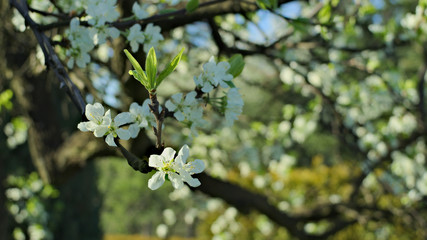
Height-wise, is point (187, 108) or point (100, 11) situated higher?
point (100, 11)

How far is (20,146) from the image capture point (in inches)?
294

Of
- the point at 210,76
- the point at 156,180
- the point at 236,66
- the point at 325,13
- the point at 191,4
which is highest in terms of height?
the point at 325,13

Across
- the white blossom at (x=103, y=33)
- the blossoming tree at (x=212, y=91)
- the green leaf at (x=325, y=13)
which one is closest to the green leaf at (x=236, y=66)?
the blossoming tree at (x=212, y=91)

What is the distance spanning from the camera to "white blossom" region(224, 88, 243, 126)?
118 cm

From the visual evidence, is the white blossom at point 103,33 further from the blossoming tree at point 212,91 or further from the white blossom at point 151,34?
the white blossom at point 151,34


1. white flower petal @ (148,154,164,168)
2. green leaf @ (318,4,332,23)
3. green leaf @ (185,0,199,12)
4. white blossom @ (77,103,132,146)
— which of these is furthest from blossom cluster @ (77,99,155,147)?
green leaf @ (318,4,332,23)

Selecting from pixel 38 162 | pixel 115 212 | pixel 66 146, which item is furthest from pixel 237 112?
pixel 115 212

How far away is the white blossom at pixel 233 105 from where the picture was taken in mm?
1177

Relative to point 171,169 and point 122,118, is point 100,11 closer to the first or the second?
point 122,118

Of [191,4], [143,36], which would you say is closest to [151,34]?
[143,36]

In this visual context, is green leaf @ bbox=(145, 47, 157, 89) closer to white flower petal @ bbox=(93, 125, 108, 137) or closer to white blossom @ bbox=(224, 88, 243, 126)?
white flower petal @ bbox=(93, 125, 108, 137)

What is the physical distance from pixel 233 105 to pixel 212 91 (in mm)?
1812

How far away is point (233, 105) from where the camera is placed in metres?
Answer: 1.19

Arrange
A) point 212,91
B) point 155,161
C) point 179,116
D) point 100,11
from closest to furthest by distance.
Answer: point 155,161
point 179,116
point 100,11
point 212,91
